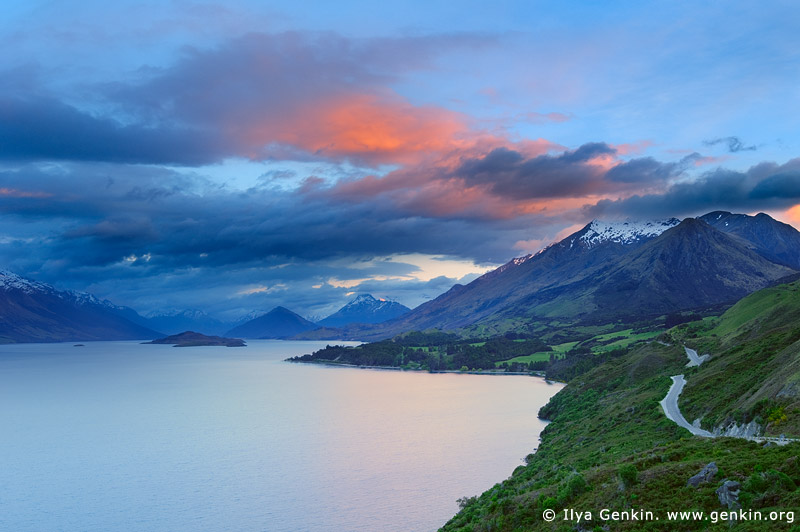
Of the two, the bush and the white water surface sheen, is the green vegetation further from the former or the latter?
the white water surface sheen

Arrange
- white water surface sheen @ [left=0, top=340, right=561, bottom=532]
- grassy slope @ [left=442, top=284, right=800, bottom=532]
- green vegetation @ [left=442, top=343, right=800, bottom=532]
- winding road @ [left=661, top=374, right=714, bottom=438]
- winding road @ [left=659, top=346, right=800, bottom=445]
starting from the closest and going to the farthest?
green vegetation @ [left=442, top=343, right=800, bottom=532], grassy slope @ [left=442, top=284, right=800, bottom=532], winding road @ [left=659, top=346, right=800, bottom=445], winding road @ [left=661, top=374, right=714, bottom=438], white water surface sheen @ [left=0, top=340, right=561, bottom=532]

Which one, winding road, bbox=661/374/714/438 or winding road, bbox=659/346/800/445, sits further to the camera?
winding road, bbox=661/374/714/438

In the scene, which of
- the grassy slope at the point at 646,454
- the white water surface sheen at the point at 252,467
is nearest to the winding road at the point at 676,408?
the grassy slope at the point at 646,454

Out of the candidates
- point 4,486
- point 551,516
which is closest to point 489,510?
point 551,516

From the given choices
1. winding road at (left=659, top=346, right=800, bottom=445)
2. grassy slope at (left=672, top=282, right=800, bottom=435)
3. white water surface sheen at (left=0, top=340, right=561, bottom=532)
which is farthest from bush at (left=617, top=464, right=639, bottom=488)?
white water surface sheen at (left=0, top=340, right=561, bottom=532)

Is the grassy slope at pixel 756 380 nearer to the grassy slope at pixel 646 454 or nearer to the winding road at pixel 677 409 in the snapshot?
the grassy slope at pixel 646 454

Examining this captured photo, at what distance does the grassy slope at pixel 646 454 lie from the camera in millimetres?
36438

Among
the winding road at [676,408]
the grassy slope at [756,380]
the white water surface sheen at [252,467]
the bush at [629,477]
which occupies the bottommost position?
the white water surface sheen at [252,467]

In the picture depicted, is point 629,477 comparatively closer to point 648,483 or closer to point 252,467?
point 648,483

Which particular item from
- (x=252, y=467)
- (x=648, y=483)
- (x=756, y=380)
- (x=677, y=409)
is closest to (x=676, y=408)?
(x=677, y=409)

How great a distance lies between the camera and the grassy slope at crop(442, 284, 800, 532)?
1435 inches

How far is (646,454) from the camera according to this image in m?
49.7

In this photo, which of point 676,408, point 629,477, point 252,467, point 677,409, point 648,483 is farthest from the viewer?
point 252,467

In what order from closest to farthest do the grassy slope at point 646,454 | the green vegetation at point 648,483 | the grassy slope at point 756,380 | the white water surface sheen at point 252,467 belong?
the green vegetation at point 648,483 → the grassy slope at point 646,454 → the grassy slope at point 756,380 → the white water surface sheen at point 252,467
